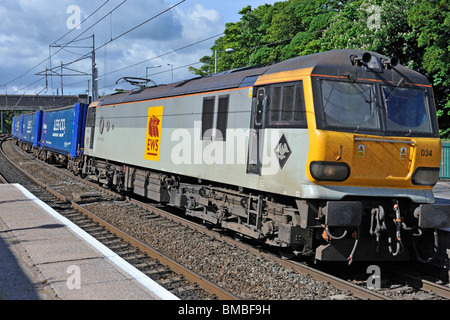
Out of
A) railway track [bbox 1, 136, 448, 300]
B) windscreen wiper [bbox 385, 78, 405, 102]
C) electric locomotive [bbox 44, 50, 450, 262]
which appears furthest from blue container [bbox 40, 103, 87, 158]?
windscreen wiper [bbox 385, 78, 405, 102]

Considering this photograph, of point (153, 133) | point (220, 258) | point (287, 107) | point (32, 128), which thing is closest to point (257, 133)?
point (287, 107)

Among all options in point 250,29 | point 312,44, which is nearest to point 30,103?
point 250,29

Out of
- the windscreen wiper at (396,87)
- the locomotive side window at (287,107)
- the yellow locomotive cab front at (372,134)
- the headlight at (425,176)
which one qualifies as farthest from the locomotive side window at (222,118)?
the headlight at (425,176)

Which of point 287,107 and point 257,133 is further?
point 257,133

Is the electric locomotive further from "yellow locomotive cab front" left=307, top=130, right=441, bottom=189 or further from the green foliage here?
the green foliage

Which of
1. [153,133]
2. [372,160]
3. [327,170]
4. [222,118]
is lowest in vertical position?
[327,170]

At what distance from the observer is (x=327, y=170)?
23.0 feet

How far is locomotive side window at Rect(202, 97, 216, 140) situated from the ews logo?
2.45m

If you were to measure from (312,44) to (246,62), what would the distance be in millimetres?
16178

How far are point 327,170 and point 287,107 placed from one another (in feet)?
4.16

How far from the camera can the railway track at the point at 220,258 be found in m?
6.86

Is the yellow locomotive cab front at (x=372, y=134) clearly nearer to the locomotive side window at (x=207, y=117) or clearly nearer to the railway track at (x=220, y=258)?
the railway track at (x=220, y=258)

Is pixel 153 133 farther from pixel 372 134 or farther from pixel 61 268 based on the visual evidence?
pixel 372 134
